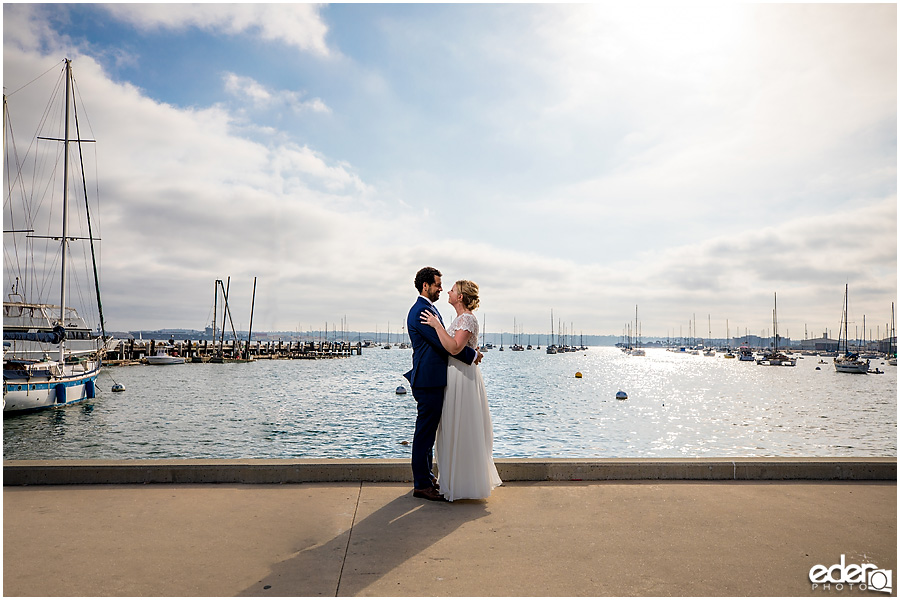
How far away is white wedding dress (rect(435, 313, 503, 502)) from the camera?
515 cm

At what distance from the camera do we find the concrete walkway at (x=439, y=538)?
135 inches

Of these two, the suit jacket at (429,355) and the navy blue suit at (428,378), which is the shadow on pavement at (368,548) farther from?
the suit jacket at (429,355)

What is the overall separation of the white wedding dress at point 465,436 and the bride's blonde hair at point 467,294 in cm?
13

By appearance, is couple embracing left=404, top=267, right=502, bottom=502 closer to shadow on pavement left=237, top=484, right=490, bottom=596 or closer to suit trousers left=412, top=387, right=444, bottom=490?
suit trousers left=412, top=387, right=444, bottom=490

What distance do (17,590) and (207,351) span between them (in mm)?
95520

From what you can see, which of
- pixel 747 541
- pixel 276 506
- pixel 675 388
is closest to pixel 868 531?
pixel 747 541

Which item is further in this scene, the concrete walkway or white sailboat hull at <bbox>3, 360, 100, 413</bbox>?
white sailboat hull at <bbox>3, 360, 100, 413</bbox>

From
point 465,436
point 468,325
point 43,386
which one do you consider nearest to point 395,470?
point 465,436

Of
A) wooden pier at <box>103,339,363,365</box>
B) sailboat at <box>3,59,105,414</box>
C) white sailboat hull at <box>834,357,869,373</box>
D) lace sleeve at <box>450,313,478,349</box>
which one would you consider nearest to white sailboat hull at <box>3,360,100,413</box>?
sailboat at <box>3,59,105,414</box>

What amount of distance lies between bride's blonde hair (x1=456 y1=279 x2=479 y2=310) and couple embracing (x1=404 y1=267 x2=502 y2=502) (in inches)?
0.5

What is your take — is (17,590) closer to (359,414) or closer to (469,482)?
(469,482)

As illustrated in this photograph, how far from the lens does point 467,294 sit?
564cm

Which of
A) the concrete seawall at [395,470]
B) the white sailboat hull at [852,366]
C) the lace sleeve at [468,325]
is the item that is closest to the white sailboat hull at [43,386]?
the concrete seawall at [395,470]

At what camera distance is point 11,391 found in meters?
29.2
